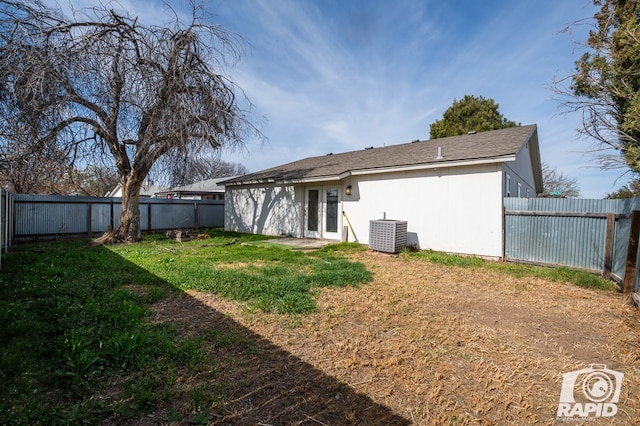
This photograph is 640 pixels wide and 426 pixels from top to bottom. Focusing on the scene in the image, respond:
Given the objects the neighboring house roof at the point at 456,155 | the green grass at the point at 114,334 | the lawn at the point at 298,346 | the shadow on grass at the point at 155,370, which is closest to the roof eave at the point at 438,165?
the neighboring house roof at the point at 456,155

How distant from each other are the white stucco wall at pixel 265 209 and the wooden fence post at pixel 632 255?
889 cm

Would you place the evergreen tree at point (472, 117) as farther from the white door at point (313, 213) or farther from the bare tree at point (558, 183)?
the white door at point (313, 213)

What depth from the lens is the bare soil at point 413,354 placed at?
2051 millimetres

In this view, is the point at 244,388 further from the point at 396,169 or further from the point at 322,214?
the point at 322,214

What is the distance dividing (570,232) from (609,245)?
0.70 metres

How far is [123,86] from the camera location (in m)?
8.23

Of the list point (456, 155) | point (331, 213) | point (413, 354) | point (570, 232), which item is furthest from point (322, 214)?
point (413, 354)

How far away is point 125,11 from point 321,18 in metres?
5.68

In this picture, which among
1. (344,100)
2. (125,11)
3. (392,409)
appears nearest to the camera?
(392,409)

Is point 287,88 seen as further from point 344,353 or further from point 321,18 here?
point 344,353

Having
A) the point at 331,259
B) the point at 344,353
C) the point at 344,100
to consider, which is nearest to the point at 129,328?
the point at 344,353

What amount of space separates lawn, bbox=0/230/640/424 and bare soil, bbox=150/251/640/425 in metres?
0.02

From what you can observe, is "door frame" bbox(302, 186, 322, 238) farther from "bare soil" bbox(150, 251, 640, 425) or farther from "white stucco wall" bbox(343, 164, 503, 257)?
"bare soil" bbox(150, 251, 640, 425)

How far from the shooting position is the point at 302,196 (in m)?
11.5
